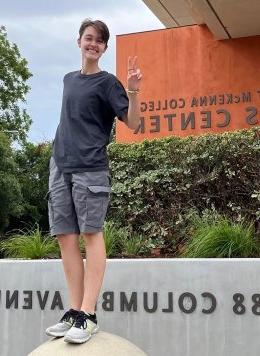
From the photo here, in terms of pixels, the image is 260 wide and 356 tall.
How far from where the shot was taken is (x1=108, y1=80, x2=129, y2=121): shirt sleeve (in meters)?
3.88

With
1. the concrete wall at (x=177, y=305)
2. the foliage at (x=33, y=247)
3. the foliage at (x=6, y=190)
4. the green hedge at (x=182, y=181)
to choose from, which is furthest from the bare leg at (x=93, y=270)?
the foliage at (x=6, y=190)

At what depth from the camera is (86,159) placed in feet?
12.6

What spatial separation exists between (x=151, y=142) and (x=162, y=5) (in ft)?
18.1

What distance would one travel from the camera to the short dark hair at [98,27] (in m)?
3.90

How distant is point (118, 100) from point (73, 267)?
1.11m

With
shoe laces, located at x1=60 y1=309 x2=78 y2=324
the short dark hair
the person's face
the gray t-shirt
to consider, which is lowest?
shoe laces, located at x1=60 y1=309 x2=78 y2=324

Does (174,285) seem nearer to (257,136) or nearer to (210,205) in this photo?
(210,205)

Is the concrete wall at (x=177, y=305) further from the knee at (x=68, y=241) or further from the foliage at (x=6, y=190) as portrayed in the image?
the foliage at (x=6, y=190)

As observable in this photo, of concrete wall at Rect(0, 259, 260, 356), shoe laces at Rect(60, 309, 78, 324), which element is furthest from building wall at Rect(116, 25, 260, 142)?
shoe laces at Rect(60, 309, 78, 324)

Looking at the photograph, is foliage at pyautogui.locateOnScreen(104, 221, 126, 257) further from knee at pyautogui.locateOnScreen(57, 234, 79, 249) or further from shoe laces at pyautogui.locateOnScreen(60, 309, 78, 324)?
shoe laces at pyautogui.locateOnScreen(60, 309, 78, 324)

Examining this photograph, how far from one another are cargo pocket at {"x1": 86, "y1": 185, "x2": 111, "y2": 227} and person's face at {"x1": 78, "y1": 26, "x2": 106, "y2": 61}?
86 cm

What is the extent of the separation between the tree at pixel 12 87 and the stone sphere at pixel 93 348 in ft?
90.3

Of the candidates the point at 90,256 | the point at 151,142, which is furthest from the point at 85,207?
the point at 151,142

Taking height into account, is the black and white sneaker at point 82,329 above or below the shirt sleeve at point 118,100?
below
